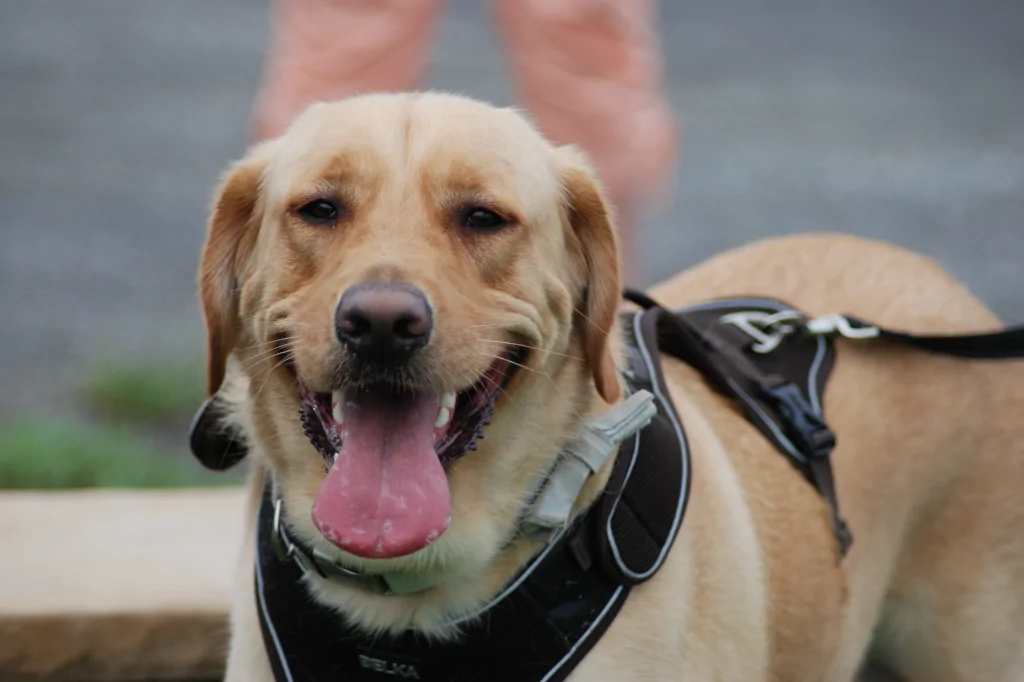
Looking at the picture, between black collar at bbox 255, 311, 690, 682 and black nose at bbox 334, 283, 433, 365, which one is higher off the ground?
black nose at bbox 334, 283, 433, 365

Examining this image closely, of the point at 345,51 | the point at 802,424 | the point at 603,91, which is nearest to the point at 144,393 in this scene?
the point at 345,51

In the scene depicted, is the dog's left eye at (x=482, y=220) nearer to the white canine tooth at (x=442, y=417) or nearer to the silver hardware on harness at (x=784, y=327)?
the white canine tooth at (x=442, y=417)

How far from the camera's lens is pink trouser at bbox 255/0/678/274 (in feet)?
16.6

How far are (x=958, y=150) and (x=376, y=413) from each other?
8072 mm

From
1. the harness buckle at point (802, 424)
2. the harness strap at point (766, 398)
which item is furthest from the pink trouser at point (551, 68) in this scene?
the harness buckle at point (802, 424)

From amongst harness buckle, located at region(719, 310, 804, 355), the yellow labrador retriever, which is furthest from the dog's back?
harness buckle, located at region(719, 310, 804, 355)

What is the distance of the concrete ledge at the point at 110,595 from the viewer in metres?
3.85

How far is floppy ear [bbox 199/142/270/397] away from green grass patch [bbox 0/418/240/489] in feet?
8.10

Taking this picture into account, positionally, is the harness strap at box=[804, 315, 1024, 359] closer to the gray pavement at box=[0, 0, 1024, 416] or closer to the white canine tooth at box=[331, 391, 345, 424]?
the white canine tooth at box=[331, 391, 345, 424]

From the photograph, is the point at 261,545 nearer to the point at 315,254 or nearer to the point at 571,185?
the point at 315,254

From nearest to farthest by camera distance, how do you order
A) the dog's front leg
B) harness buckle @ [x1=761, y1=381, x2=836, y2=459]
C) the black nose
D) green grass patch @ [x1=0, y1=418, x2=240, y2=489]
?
1. the black nose
2. the dog's front leg
3. harness buckle @ [x1=761, y1=381, x2=836, y2=459]
4. green grass patch @ [x1=0, y1=418, x2=240, y2=489]

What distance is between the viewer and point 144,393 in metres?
6.01

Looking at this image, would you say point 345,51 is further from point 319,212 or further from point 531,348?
point 531,348

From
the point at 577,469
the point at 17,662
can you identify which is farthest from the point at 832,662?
the point at 17,662
